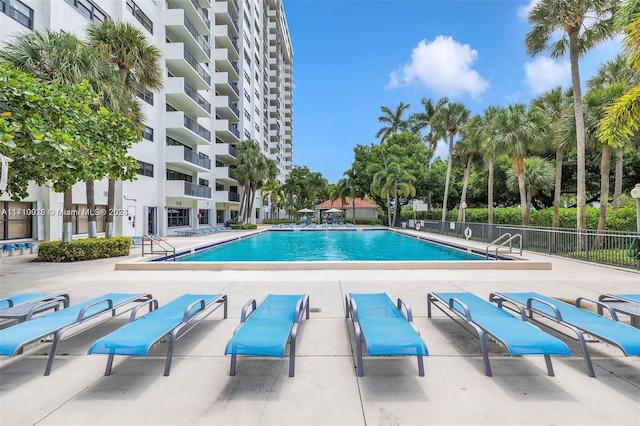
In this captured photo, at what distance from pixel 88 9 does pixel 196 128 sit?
10.7 m

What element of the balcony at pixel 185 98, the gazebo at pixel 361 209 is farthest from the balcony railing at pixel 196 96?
the gazebo at pixel 361 209

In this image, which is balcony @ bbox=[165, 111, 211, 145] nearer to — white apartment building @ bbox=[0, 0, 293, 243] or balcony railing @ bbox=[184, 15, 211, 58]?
white apartment building @ bbox=[0, 0, 293, 243]

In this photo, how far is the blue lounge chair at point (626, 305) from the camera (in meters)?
4.16

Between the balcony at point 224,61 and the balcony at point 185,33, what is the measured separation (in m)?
2.36

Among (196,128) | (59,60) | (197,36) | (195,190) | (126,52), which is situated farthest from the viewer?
(197,36)

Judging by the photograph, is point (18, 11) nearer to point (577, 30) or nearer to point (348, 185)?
point (577, 30)

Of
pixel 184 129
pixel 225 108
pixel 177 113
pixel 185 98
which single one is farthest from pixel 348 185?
pixel 177 113

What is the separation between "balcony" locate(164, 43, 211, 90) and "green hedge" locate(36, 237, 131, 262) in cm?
1733

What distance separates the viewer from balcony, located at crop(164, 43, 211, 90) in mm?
23375

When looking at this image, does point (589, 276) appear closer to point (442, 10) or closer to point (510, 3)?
point (510, 3)

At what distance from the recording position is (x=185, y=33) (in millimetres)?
24641

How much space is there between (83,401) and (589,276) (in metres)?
11.9

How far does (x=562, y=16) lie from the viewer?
42.8 feet

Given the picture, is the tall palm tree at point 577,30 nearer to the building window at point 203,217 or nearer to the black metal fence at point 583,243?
the black metal fence at point 583,243
